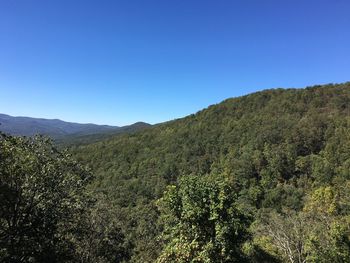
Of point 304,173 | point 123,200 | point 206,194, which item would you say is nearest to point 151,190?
point 123,200

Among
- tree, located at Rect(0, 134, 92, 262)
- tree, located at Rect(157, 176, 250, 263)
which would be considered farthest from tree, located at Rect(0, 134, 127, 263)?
tree, located at Rect(157, 176, 250, 263)

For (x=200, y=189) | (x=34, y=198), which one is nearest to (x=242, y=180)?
(x=200, y=189)

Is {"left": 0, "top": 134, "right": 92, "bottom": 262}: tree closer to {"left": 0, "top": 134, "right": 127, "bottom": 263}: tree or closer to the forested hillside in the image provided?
{"left": 0, "top": 134, "right": 127, "bottom": 263}: tree

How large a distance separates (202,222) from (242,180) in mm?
85327

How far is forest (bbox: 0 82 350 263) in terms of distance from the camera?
12977mm

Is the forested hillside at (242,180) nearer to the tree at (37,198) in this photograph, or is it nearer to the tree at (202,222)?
the tree at (202,222)

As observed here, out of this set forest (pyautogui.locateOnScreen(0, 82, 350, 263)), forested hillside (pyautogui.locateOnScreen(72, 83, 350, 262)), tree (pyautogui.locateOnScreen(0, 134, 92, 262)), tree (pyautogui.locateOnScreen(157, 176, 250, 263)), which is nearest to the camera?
tree (pyautogui.locateOnScreen(0, 134, 92, 262))

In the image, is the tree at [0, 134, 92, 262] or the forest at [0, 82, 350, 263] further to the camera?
the forest at [0, 82, 350, 263]

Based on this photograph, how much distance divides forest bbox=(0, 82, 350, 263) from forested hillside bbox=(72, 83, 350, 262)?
0.32 feet

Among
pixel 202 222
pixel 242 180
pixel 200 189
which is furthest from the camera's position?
pixel 242 180

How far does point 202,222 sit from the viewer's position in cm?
1439

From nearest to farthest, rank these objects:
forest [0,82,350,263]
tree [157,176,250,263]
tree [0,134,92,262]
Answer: tree [0,134,92,262] → forest [0,82,350,263] → tree [157,176,250,263]

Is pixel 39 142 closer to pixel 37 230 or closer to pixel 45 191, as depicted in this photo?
pixel 45 191

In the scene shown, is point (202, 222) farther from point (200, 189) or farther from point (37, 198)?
point (37, 198)
